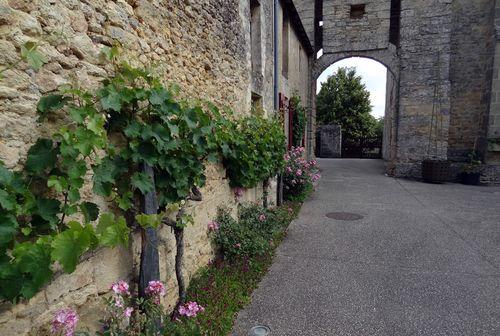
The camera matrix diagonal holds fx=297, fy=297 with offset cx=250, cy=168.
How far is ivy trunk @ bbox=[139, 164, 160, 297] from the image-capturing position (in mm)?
2164

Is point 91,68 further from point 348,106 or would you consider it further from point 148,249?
point 348,106

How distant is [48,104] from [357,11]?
42.6ft

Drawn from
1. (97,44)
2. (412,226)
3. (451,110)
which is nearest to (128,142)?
(97,44)

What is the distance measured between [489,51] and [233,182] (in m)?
11.3

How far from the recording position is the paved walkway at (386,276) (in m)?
2.65

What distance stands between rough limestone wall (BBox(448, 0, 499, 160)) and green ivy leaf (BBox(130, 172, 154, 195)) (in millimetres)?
12042

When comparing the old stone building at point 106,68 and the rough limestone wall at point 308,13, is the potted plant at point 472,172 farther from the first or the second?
the old stone building at point 106,68

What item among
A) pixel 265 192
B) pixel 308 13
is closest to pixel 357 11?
pixel 308 13

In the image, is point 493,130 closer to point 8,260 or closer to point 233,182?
point 233,182

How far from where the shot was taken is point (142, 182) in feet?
6.63

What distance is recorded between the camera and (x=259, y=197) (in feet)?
18.1

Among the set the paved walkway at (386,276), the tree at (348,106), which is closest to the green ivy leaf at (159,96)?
the paved walkway at (386,276)

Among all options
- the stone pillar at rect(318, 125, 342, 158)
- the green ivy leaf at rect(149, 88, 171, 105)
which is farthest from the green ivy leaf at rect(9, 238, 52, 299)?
the stone pillar at rect(318, 125, 342, 158)

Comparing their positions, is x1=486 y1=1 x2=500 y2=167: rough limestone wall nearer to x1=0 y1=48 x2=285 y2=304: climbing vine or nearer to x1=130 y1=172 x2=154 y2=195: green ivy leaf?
x1=0 y1=48 x2=285 y2=304: climbing vine
